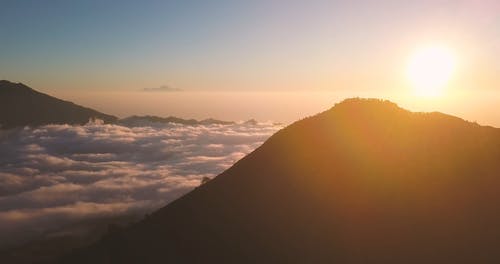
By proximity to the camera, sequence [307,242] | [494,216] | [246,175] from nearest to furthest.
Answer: [494,216], [307,242], [246,175]

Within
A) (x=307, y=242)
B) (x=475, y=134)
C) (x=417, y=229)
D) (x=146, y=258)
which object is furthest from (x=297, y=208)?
(x=475, y=134)

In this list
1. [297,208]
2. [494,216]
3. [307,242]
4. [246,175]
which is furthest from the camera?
[246,175]

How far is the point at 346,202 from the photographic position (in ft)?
159

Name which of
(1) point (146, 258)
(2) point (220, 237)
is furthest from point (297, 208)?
(1) point (146, 258)

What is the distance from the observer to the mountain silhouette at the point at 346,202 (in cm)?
4253

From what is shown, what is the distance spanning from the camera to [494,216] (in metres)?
42.0

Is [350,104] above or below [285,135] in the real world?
above

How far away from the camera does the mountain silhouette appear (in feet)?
140

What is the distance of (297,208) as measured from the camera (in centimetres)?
5047

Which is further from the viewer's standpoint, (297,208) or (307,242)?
(297,208)

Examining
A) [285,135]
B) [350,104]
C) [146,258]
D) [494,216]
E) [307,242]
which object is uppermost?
[350,104]

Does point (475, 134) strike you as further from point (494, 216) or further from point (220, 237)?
point (220, 237)

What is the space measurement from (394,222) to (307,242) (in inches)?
323

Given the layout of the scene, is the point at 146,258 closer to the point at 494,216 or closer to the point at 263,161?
the point at 263,161
